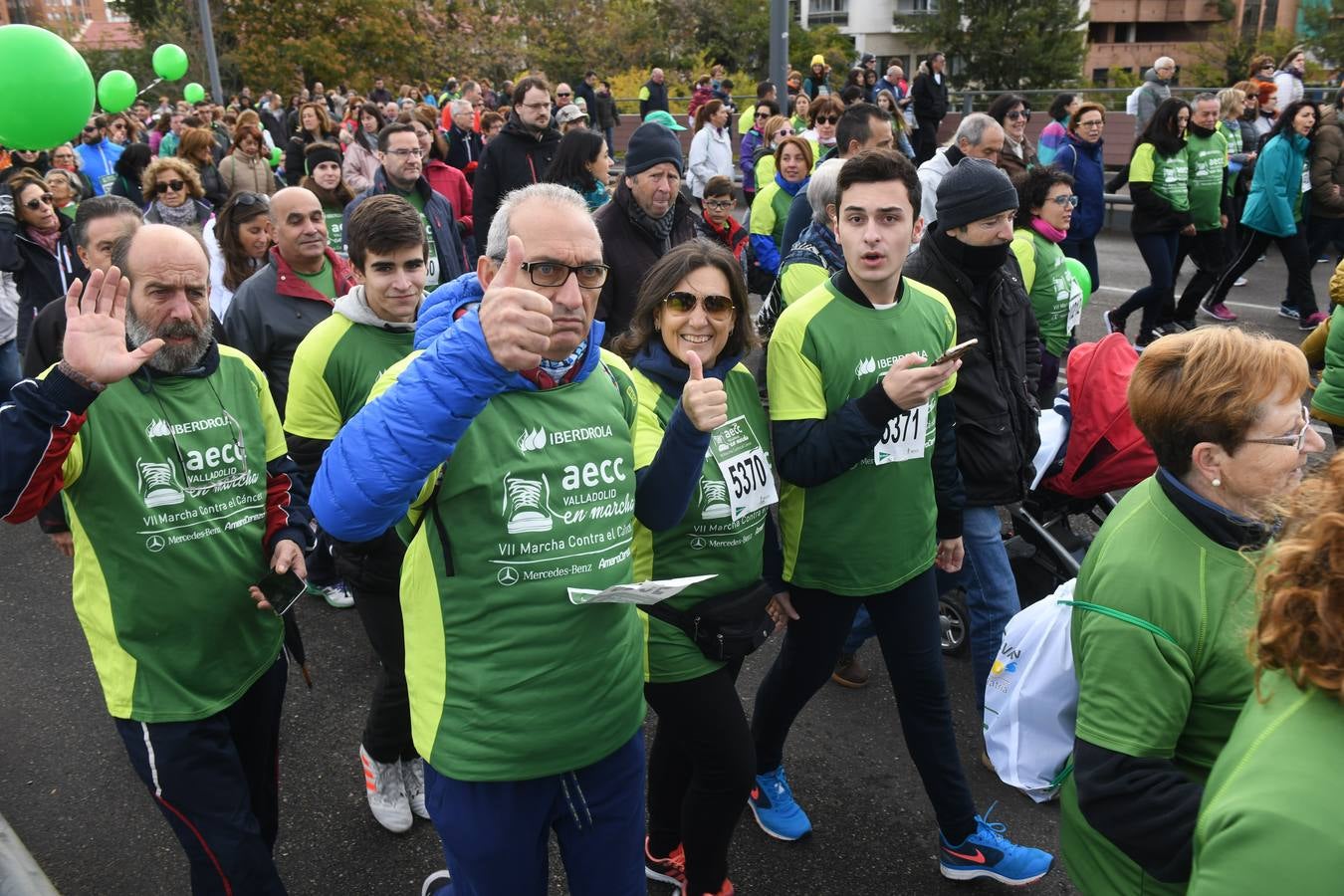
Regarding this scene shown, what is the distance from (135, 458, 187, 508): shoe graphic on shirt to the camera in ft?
8.86

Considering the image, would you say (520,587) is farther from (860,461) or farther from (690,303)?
(860,461)

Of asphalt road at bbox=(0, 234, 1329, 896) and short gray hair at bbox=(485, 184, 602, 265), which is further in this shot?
asphalt road at bbox=(0, 234, 1329, 896)

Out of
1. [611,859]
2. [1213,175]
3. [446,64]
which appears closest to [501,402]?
[611,859]

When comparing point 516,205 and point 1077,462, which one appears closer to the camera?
point 516,205

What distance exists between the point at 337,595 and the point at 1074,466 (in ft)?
11.7

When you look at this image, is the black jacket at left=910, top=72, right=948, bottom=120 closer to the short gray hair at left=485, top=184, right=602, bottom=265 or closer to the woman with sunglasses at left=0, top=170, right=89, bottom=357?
the woman with sunglasses at left=0, top=170, right=89, bottom=357

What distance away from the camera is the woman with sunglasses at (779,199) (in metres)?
7.00

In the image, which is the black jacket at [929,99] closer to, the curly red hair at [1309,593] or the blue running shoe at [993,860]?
the blue running shoe at [993,860]

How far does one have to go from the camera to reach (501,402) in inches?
85.7

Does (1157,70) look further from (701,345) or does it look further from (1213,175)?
(701,345)

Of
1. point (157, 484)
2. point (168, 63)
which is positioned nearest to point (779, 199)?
point (157, 484)

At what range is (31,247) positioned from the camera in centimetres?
663

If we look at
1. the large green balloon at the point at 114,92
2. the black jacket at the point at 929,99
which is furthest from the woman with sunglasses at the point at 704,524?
the black jacket at the point at 929,99

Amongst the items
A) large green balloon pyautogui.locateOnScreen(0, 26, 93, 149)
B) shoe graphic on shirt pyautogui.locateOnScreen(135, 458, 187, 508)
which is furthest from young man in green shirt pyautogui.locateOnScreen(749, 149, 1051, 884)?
large green balloon pyautogui.locateOnScreen(0, 26, 93, 149)
